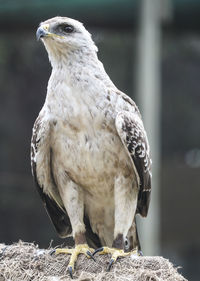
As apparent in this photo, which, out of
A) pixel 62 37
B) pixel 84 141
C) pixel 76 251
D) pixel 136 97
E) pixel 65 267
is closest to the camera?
pixel 65 267

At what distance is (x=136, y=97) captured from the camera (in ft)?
25.6

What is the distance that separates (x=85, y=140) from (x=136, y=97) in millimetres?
3537

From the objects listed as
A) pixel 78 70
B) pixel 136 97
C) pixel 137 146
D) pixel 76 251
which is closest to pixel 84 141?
pixel 137 146

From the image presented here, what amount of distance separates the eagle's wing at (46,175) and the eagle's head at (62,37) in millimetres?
471

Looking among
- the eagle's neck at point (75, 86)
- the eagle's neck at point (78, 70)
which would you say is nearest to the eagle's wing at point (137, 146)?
the eagle's neck at point (75, 86)

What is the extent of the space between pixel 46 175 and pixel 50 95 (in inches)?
A: 22.4

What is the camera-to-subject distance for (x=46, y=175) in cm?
455

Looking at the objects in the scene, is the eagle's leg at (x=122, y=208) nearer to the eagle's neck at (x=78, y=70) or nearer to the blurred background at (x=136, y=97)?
the eagle's neck at (x=78, y=70)

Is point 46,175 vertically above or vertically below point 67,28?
below

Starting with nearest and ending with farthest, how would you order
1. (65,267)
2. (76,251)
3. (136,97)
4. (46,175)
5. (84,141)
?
(65,267)
(76,251)
(84,141)
(46,175)
(136,97)

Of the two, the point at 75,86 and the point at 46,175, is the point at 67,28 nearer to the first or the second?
the point at 75,86

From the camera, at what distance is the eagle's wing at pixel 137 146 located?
4340mm

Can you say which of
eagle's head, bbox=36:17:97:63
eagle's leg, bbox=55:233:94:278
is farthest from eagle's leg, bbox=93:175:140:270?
eagle's head, bbox=36:17:97:63

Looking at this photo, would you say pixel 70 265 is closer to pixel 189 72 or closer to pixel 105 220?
pixel 105 220
